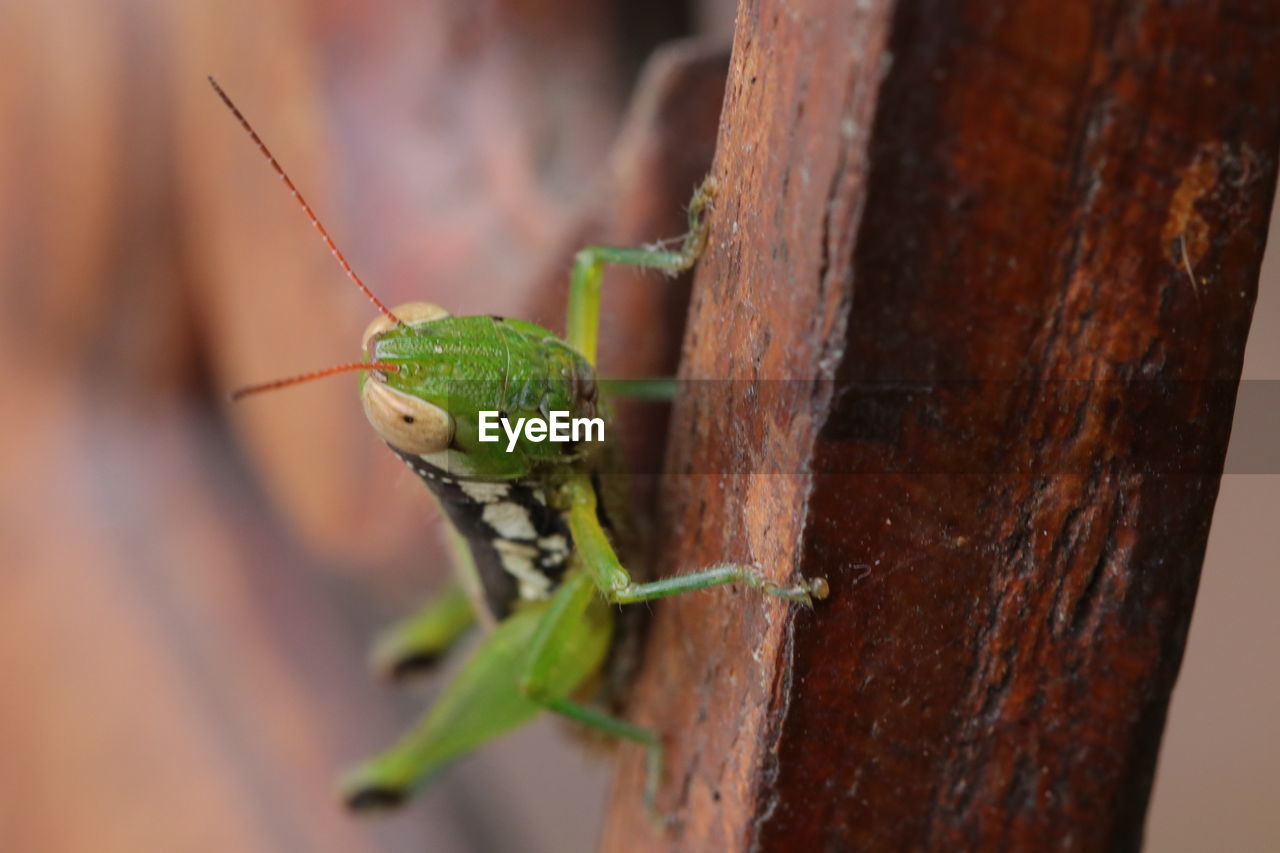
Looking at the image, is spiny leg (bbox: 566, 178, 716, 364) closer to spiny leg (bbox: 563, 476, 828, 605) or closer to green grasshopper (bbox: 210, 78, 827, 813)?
green grasshopper (bbox: 210, 78, 827, 813)

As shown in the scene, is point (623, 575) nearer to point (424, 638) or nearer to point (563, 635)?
point (563, 635)

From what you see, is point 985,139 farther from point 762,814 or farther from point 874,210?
point 762,814

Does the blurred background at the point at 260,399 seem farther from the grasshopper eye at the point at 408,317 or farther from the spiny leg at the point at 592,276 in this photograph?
the grasshopper eye at the point at 408,317

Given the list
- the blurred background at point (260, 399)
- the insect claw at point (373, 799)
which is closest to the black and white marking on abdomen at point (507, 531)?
the blurred background at point (260, 399)

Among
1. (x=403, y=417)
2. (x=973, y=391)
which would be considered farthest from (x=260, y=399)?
(x=973, y=391)

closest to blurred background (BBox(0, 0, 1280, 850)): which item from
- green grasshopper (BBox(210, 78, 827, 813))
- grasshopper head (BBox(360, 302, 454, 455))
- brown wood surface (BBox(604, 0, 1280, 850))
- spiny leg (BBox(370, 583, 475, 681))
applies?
spiny leg (BBox(370, 583, 475, 681))

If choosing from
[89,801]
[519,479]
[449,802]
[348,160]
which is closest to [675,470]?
[519,479]

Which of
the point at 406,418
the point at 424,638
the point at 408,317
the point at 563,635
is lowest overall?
the point at 424,638
